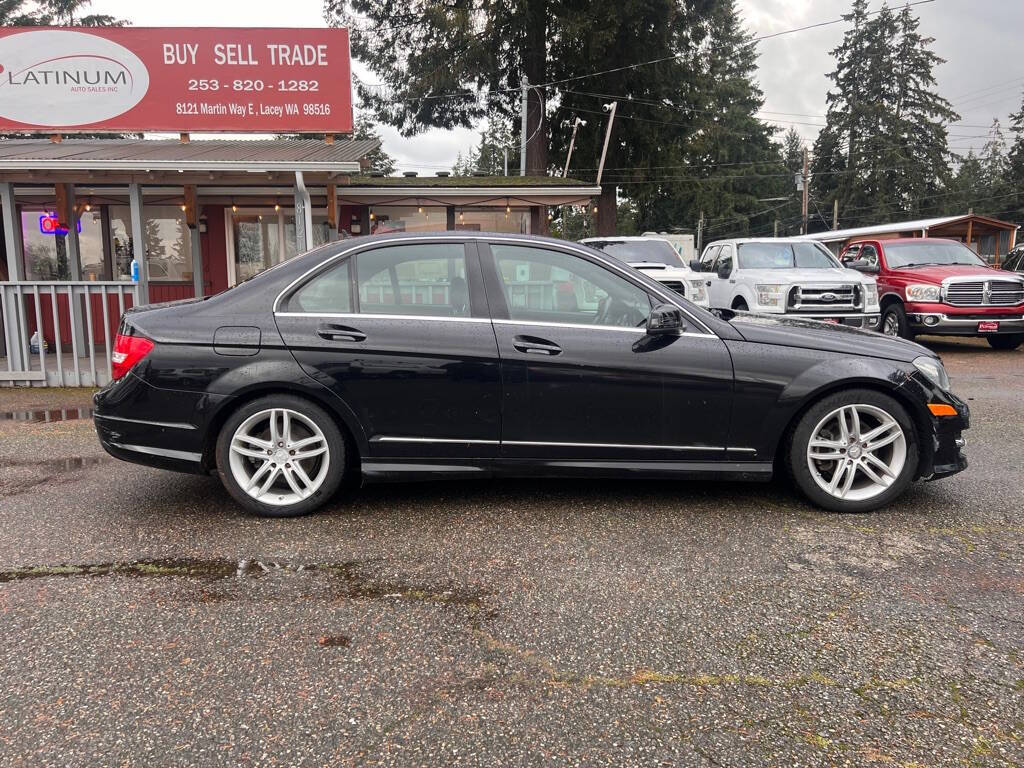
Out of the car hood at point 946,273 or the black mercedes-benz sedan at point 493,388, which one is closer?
the black mercedes-benz sedan at point 493,388

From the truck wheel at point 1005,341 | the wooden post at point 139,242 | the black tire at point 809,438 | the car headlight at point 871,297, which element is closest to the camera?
the black tire at point 809,438

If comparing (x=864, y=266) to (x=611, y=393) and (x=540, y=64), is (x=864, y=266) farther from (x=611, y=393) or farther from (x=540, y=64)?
(x=540, y=64)

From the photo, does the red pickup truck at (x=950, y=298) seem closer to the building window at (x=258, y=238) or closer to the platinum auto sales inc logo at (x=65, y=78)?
the building window at (x=258, y=238)

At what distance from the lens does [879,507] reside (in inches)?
165

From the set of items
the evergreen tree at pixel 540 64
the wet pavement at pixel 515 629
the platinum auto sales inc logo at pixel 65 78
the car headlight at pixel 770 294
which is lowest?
the wet pavement at pixel 515 629

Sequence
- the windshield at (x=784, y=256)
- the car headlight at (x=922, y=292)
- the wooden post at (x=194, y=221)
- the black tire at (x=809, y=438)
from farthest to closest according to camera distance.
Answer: the windshield at (x=784, y=256) → the car headlight at (x=922, y=292) → the wooden post at (x=194, y=221) → the black tire at (x=809, y=438)

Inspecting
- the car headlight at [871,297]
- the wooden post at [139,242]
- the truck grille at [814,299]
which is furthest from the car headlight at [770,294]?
the wooden post at [139,242]

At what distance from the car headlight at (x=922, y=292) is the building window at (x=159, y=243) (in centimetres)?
1188

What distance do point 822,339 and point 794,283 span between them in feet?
23.8

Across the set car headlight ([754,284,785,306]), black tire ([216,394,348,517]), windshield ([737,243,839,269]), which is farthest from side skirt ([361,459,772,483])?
windshield ([737,243,839,269])

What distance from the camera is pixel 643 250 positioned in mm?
12367

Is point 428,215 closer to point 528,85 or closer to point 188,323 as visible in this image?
point 188,323

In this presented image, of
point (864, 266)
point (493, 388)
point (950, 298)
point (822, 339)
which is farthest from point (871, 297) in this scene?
point (493, 388)

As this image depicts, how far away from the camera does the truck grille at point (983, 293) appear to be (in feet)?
37.2
